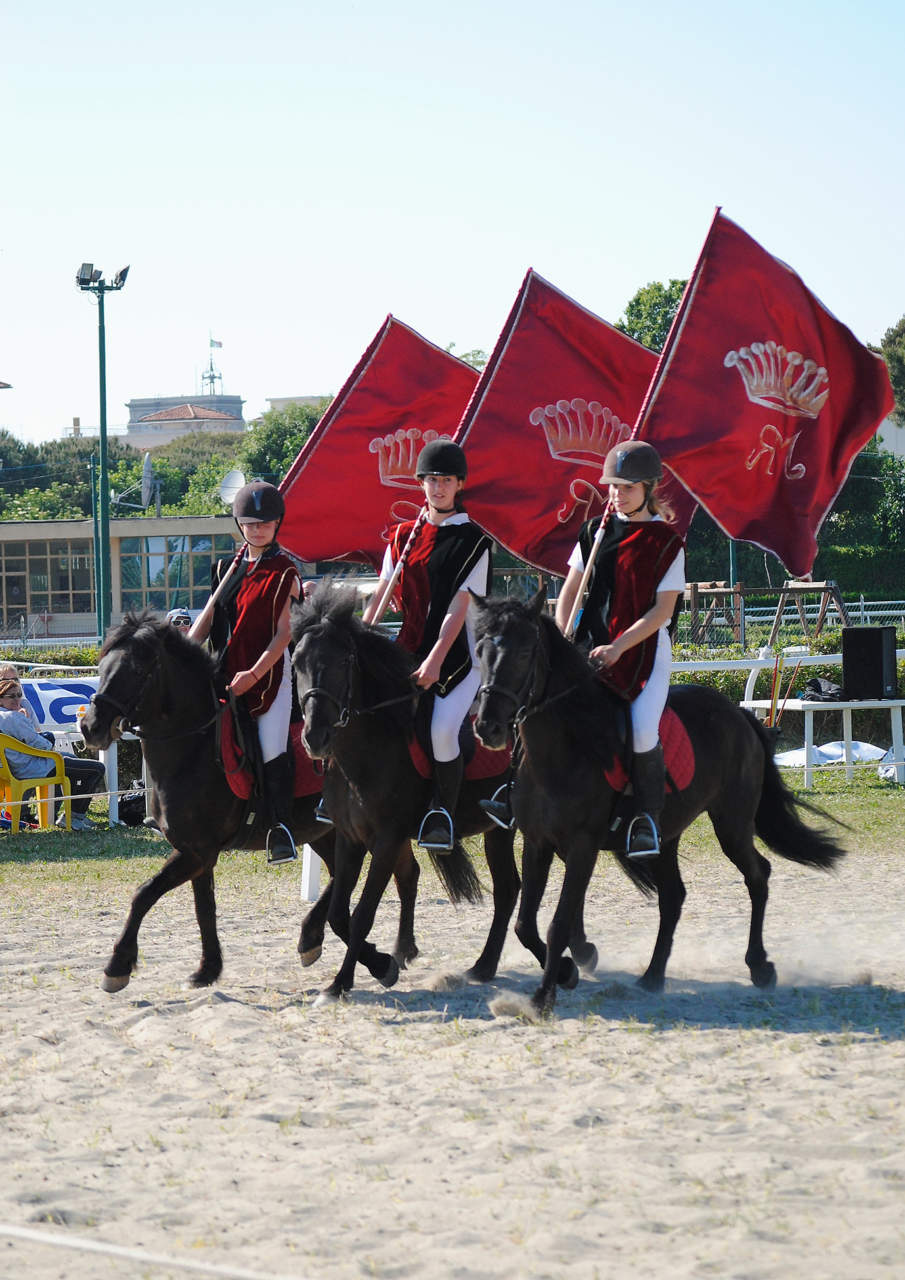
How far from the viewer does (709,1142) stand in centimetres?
465

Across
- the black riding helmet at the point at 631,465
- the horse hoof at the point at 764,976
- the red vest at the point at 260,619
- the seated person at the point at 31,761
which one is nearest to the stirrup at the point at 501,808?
the red vest at the point at 260,619

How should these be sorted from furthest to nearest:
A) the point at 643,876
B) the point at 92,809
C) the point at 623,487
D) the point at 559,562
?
the point at 559,562 → the point at 92,809 → the point at 643,876 → the point at 623,487

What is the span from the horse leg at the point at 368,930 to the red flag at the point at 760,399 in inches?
337

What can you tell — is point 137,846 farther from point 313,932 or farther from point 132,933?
point 132,933

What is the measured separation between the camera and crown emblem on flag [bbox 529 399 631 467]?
17531mm

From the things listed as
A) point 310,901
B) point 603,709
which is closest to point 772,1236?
point 603,709

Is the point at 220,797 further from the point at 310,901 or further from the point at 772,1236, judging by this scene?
→ the point at 772,1236

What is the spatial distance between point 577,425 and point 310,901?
29.4 feet

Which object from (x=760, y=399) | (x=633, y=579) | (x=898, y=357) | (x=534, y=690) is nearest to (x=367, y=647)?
(x=534, y=690)

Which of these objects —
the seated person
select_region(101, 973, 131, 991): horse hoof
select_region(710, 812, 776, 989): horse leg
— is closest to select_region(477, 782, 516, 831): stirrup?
select_region(710, 812, 776, 989): horse leg

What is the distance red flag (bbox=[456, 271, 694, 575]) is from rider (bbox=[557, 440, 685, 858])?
995 cm

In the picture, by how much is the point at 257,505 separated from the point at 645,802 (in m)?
2.43

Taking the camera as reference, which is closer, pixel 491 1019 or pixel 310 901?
pixel 491 1019

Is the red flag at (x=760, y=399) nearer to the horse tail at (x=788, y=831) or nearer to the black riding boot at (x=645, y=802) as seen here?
the horse tail at (x=788, y=831)
